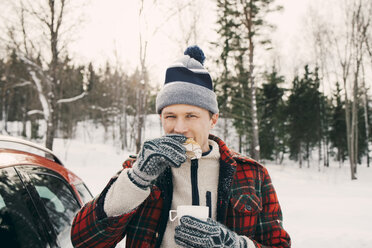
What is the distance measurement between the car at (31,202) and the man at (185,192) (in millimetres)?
537

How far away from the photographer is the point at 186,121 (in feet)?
5.06

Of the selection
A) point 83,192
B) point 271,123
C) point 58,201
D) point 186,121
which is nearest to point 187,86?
point 186,121

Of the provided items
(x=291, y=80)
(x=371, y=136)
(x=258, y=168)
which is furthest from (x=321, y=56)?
(x=258, y=168)

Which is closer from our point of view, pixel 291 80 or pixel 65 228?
pixel 65 228

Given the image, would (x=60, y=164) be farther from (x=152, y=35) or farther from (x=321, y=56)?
(x=321, y=56)

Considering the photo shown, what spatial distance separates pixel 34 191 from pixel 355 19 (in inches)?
823

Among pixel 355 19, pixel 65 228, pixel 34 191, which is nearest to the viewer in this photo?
pixel 34 191

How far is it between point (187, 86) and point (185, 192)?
25.8 inches

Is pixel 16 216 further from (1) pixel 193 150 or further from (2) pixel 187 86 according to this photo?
(2) pixel 187 86

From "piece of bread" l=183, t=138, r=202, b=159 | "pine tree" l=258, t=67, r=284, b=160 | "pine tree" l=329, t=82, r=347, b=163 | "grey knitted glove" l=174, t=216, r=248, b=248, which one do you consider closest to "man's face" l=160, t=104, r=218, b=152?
"piece of bread" l=183, t=138, r=202, b=159

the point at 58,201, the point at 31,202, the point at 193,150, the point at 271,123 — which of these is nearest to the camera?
the point at 193,150

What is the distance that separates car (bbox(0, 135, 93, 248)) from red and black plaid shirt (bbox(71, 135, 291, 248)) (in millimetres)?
523

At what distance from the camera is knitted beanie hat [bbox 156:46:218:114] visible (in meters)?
1.56

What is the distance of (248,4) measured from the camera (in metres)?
13.3
